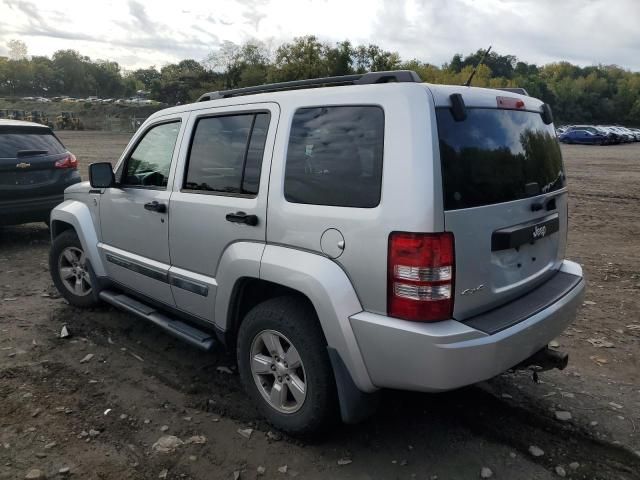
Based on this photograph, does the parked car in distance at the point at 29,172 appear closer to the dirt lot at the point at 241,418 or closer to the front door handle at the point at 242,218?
the dirt lot at the point at 241,418

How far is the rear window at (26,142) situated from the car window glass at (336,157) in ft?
19.3

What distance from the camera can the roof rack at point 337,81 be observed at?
271cm

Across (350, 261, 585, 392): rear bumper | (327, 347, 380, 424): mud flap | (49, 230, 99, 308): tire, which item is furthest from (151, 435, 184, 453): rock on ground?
(49, 230, 99, 308): tire

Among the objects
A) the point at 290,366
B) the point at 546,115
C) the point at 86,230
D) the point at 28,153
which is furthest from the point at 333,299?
the point at 28,153

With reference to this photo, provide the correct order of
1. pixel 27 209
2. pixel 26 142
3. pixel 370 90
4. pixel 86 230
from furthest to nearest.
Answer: pixel 26 142 → pixel 27 209 → pixel 86 230 → pixel 370 90

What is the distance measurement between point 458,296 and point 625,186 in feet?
50.1

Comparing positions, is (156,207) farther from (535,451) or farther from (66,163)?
(66,163)

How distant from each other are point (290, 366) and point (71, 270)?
122 inches

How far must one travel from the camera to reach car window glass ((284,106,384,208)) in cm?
258

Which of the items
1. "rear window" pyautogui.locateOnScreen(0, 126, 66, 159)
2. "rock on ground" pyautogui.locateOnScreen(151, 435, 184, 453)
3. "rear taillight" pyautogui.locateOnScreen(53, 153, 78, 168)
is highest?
"rear window" pyautogui.locateOnScreen(0, 126, 66, 159)

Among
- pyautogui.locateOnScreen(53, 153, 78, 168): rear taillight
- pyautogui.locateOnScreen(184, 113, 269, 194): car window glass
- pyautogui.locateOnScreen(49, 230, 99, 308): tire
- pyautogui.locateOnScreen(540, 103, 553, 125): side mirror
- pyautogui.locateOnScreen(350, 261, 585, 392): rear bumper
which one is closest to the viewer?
pyautogui.locateOnScreen(350, 261, 585, 392): rear bumper

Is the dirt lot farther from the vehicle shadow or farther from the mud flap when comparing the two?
the vehicle shadow

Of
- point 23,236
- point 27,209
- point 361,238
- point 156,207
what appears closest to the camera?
point 361,238

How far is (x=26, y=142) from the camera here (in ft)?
24.3
